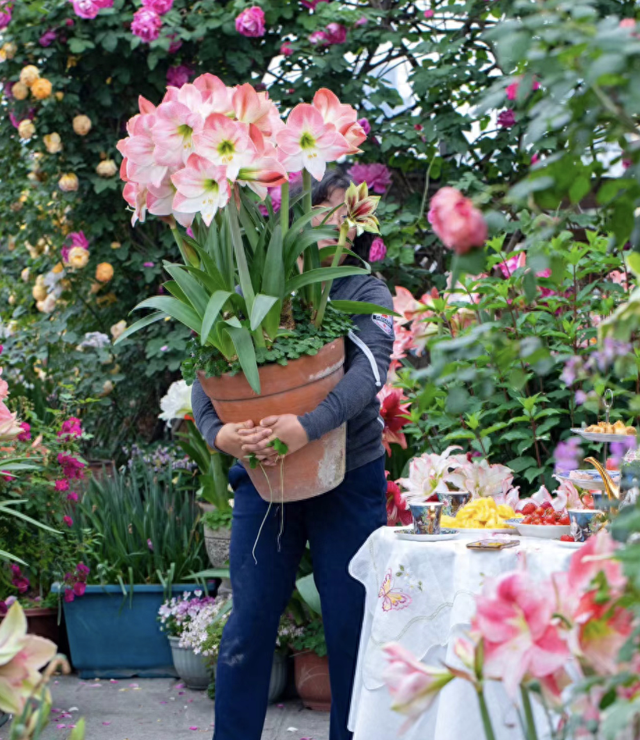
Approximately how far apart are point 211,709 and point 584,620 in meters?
2.86

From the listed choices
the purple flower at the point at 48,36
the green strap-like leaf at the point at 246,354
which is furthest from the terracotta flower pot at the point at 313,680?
the purple flower at the point at 48,36

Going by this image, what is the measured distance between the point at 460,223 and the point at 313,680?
2805mm

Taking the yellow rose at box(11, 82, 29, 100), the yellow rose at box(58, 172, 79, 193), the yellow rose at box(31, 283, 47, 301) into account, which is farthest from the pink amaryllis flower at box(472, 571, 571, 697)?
the yellow rose at box(31, 283, 47, 301)

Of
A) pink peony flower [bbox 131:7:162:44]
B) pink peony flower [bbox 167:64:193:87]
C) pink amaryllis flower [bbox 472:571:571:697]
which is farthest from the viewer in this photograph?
pink peony flower [bbox 167:64:193:87]

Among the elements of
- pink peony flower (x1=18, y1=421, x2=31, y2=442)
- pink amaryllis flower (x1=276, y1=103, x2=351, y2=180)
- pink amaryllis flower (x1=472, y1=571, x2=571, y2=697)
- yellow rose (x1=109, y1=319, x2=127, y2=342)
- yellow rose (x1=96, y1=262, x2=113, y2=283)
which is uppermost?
pink amaryllis flower (x1=276, y1=103, x2=351, y2=180)

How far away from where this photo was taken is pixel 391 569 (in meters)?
2.10

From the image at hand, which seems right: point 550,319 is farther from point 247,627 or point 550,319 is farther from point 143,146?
point 143,146

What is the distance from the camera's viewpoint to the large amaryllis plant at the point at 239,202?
1762 mm

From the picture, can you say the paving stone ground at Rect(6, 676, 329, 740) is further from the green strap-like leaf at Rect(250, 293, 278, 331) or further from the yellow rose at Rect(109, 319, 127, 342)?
the green strap-like leaf at Rect(250, 293, 278, 331)

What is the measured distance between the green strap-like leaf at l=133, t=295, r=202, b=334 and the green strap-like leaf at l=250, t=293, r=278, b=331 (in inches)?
6.3

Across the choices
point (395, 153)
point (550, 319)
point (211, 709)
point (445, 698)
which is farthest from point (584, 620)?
point (395, 153)

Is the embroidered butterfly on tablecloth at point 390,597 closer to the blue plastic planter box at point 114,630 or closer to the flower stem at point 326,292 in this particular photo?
the flower stem at point 326,292

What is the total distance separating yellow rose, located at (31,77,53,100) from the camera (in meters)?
4.30

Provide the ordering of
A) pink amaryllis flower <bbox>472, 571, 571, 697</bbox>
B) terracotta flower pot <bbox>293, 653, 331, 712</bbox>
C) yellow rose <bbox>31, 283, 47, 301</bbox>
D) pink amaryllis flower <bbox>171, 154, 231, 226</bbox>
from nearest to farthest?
pink amaryllis flower <bbox>472, 571, 571, 697</bbox>
pink amaryllis flower <bbox>171, 154, 231, 226</bbox>
terracotta flower pot <bbox>293, 653, 331, 712</bbox>
yellow rose <bbox>31, 283, 47, 301</bbox>
